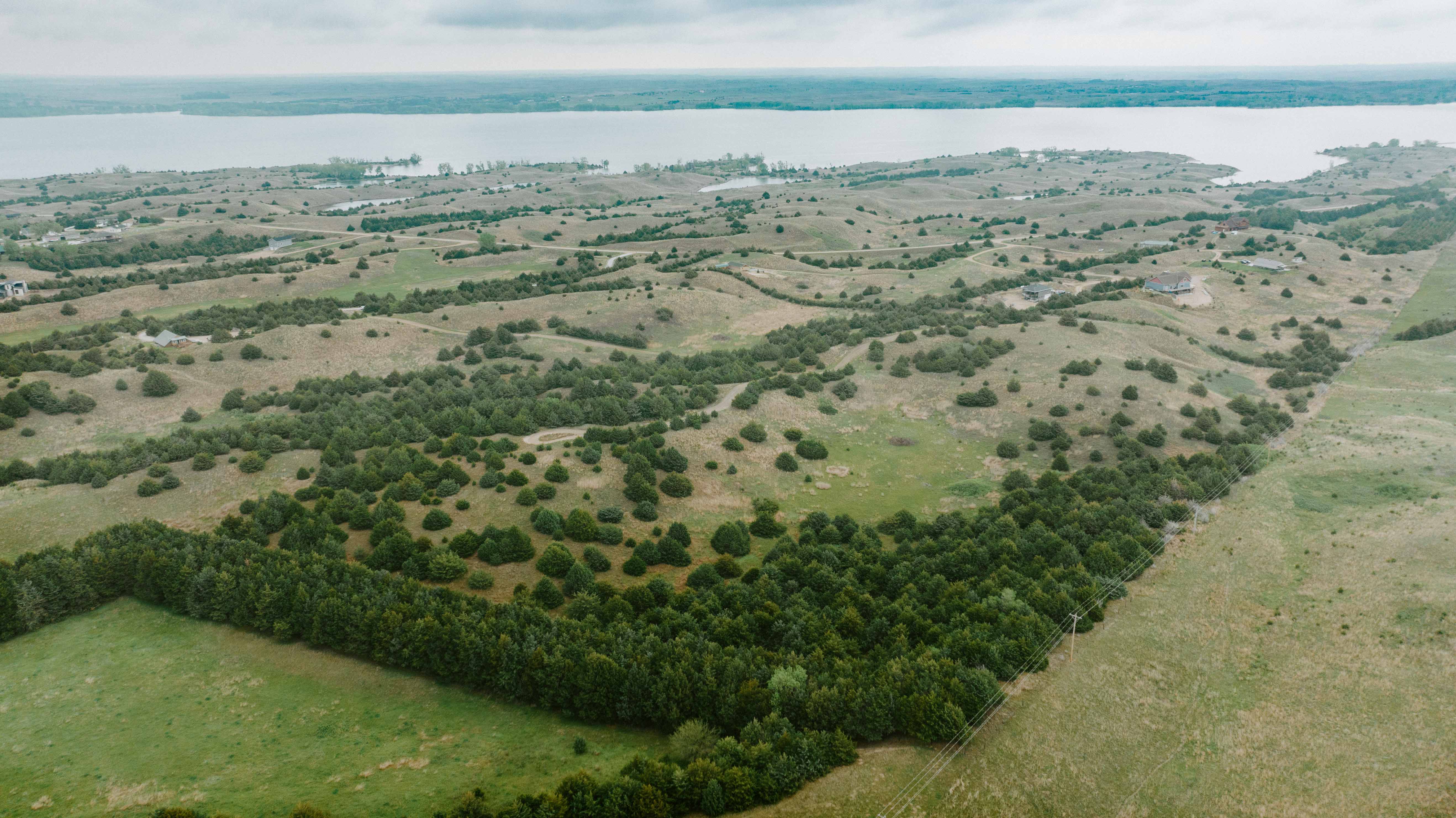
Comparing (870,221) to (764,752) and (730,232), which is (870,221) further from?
(764,752)

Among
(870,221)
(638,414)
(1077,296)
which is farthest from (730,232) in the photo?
(638,414)

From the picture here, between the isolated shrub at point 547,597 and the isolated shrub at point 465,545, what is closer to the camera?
the isolated shrub at point 547,597

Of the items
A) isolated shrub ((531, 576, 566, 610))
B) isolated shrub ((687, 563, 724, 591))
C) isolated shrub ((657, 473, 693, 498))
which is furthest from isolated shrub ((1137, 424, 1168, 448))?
isolated shrub ((531, 576, 566, 610))

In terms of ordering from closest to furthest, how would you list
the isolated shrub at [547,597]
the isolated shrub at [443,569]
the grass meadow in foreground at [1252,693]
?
the grass meadow in foreground at [1252,693] → the isolated shrub at [547,597] → the isolated shrub at [443,569]

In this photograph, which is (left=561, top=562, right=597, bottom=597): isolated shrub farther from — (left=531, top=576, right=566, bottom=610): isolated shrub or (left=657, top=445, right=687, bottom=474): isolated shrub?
(left=657, top=445, right=687, bottom=474): isolated shrub

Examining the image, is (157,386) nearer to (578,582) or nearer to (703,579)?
(578,582)

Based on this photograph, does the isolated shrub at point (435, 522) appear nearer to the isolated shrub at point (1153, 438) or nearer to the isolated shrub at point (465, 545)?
the isolated shrub at point (465, 545)

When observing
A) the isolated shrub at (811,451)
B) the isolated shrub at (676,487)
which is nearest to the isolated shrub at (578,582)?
the isolated shrub at (676,487)
